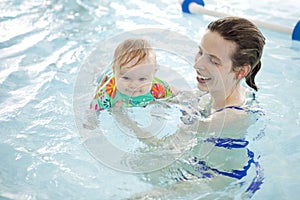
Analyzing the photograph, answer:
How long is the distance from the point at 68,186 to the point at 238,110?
957 mm

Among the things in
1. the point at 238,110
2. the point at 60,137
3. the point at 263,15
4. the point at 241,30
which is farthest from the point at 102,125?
the point at 263,15

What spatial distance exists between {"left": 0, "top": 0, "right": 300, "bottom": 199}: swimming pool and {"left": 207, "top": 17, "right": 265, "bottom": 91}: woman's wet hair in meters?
0.55

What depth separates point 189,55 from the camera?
308 centimetres

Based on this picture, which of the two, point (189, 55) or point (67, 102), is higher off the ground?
point (189, 55)

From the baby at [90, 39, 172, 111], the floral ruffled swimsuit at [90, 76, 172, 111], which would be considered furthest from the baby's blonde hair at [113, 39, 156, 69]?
the floral ruffled swimsuit at [90, 76, 172, 111]

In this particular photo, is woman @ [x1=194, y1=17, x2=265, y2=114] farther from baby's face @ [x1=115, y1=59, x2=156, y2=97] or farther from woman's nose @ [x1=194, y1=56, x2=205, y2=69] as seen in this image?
baby's face @ [x1=115, y1=59, x2=156, y2=97]

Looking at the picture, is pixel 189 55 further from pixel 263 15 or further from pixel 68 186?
pixel 263 15

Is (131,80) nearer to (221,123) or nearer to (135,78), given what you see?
(135,78)

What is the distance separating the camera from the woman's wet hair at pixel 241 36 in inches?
80.1

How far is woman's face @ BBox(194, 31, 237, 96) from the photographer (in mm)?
2057

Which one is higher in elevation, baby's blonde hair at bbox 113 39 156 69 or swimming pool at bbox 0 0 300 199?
baby's blonde hair at bbox 113 39 156 69

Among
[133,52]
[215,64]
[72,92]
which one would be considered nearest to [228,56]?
[215,64]

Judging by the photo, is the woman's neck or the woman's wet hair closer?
the woman's wet hair

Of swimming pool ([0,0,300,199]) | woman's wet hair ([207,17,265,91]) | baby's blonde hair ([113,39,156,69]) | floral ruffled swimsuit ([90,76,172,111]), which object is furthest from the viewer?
floral ruffled swimsuit ([90,76,172,111])
